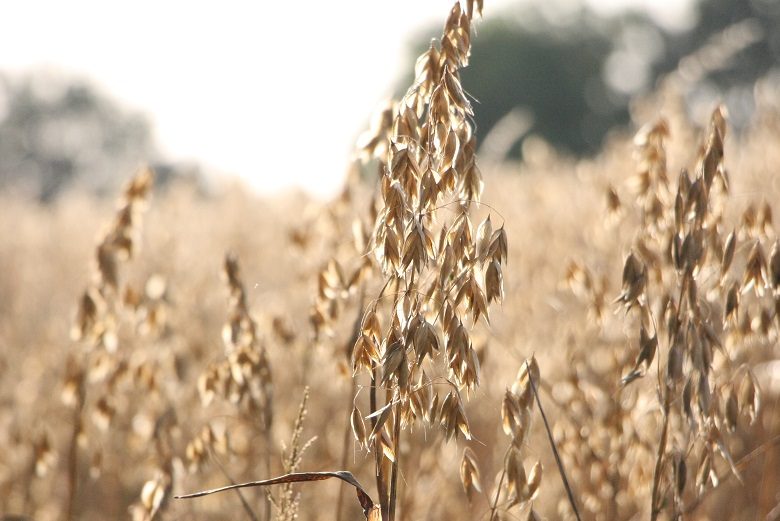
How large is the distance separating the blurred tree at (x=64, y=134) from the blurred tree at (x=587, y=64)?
44.2 feet

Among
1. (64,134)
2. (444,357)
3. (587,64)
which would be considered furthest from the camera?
(64,134)

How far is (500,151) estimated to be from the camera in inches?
107

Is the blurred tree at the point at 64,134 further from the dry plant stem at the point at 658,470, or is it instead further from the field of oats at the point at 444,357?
the dry plant stem at the point at 658,470

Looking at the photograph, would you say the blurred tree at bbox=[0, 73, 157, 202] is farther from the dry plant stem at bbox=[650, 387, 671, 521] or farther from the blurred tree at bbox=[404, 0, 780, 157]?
the dry plant stem at bbox=[650, 387, 671, 521]

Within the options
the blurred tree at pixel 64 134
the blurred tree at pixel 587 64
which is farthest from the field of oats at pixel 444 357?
the blurred tree at pixel 64 134

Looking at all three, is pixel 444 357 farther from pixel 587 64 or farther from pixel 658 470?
pixel 587 64

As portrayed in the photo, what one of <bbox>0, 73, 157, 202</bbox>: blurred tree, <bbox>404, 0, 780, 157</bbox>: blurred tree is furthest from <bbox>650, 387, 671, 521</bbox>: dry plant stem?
<bbox>0, 73, 157, 202</bbox>: blurred tree

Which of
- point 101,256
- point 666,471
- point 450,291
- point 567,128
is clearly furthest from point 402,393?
point 567,128

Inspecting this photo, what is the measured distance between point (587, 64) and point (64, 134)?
21.1m

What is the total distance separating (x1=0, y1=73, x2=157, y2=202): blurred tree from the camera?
112 feet

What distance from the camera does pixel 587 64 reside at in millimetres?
30141

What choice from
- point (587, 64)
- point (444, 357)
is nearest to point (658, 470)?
point (444, 357)

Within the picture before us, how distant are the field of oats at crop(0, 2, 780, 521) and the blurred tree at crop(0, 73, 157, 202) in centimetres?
3212

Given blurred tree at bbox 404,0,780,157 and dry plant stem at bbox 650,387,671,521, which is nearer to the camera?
dry plant stem at bbox 650,387,671,521
